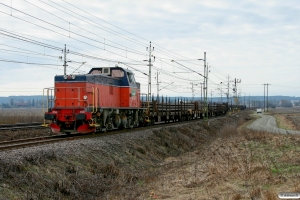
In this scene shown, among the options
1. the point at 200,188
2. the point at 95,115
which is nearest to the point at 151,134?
the point at 95,115

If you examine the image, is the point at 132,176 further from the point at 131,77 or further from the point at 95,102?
the point at 131,77

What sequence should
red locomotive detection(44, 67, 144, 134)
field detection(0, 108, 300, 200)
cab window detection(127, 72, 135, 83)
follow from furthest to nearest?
cab window detection(127, 72, 135, 83) < red locomotive detection(44, 67, 144, 134) < field detection(0, 108, 300, 200)

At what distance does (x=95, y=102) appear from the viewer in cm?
1927

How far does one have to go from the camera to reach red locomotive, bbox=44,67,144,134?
18.2 metres

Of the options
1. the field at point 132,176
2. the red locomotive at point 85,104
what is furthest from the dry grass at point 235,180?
the red locomotive at point 85,104

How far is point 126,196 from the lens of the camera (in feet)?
32.3

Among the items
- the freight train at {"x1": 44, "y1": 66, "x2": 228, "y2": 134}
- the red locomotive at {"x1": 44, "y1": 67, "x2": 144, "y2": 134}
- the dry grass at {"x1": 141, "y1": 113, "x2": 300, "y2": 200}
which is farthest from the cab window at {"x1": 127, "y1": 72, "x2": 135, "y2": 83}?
the dry grass at {"x1": 141, "y1": 113, "x2": 300, "y2": 200}

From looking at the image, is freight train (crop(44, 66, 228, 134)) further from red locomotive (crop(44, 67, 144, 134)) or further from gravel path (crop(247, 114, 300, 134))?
gravel path (crop(247, 114, 300, 134))

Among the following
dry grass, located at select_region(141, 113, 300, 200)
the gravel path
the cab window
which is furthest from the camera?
the gravel path

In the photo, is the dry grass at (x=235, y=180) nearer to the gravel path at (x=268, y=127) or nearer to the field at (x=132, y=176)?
the field at (x=132, y=176)

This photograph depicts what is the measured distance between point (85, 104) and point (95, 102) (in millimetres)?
728

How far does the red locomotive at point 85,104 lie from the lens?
18231 millimetres

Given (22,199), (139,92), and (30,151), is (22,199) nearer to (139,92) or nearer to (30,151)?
(30,151)

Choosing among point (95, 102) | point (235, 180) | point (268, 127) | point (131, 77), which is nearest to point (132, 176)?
point (235, 180)
